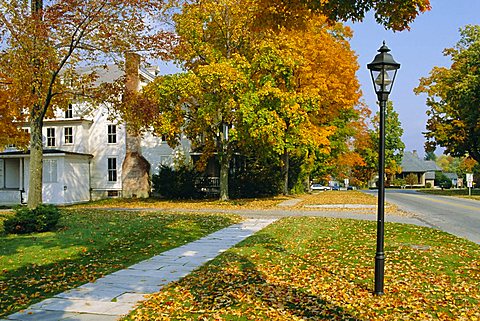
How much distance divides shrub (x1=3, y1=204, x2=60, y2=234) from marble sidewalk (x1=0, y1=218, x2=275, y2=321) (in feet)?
14.6

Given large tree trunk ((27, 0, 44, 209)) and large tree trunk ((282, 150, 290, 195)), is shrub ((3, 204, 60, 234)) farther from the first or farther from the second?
large tree trunk ((282, 150, 290, 195))

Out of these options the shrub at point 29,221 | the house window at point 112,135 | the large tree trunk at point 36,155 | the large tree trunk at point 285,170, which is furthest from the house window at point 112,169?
the shrub at point 29,221

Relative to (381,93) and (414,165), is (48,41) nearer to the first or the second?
(381,93)

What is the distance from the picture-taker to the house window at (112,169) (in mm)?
33094

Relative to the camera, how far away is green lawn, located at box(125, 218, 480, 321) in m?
5.82

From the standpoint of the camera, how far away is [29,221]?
1259 centimetres

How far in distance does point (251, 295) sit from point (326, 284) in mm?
1344

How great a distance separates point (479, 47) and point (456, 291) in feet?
125

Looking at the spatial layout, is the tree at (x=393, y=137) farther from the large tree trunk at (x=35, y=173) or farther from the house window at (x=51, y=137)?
the large tree trunk at (x=35, y=173)

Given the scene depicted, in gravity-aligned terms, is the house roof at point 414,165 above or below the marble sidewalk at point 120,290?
above

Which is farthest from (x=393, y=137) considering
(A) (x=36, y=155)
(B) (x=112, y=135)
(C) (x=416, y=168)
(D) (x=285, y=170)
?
(A) (x=36, y=155)

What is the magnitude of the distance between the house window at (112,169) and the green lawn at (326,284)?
23295mm

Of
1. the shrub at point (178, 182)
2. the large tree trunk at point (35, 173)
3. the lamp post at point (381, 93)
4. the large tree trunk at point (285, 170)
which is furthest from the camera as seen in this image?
the large tree trunk at point (285, 170)

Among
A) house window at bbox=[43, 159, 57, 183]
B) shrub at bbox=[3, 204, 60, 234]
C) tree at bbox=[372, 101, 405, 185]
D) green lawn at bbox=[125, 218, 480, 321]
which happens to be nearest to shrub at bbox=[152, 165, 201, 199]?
house window at bbox=[43, 159, 57, 183]
